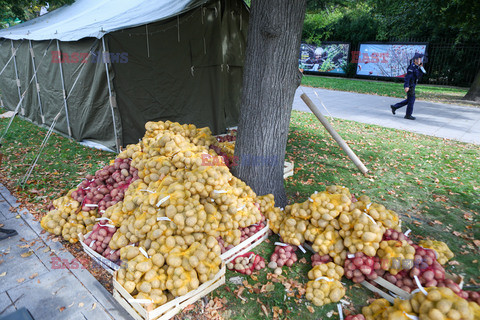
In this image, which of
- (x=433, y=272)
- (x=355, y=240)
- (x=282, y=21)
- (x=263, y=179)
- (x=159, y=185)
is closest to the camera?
(x=433, y=272)

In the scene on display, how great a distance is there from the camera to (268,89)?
4062 millimetres

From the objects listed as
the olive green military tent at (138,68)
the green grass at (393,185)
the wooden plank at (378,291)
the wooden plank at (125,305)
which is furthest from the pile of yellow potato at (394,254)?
the olive green military tent at (138,68)

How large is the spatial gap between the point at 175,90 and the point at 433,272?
6.51 m

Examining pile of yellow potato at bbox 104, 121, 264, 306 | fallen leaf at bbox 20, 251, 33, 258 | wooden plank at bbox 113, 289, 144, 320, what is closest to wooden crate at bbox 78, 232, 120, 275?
pile of yellow potato at bbox 104, 121, 264, 306

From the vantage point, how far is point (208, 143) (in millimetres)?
4734

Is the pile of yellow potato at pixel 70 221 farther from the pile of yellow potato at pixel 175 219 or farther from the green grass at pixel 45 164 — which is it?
the green grass at pixel 45 164

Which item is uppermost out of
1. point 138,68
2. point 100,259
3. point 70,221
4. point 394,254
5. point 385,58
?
point 385,58

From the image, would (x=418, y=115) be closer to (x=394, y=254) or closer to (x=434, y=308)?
(x=394, y=254)

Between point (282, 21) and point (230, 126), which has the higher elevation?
point (282, 21)

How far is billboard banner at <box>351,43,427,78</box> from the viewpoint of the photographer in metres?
22.0

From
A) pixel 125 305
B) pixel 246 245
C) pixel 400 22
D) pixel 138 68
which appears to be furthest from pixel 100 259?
pixel 400 22

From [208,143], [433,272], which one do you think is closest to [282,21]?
[208,143]

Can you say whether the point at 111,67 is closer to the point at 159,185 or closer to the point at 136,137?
the point at 136,137

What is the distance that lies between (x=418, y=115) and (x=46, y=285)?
42.8 feet
